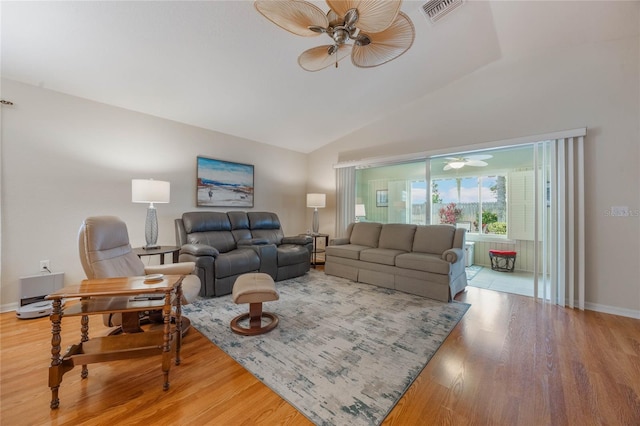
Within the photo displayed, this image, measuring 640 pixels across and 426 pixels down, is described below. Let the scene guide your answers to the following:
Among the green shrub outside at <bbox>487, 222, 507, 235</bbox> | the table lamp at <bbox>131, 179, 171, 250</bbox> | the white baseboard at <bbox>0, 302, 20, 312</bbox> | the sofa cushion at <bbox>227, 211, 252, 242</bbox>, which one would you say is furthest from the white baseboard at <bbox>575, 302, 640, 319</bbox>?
the white baseboard at <bbox>0, 302, 20, 312</bbox>

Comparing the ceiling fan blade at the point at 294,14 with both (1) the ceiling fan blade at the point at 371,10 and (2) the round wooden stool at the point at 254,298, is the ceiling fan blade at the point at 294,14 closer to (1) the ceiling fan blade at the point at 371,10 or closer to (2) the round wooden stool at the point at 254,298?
(1) the ceiling fan blade at the point at 371,10

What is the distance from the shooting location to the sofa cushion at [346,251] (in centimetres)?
387

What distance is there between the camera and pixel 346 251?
156 inches

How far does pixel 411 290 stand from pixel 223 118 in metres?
3.67

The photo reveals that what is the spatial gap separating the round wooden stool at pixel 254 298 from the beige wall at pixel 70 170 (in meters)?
2.05

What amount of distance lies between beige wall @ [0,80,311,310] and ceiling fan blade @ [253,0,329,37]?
9.18ft

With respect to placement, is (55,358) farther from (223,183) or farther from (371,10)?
(223,183)

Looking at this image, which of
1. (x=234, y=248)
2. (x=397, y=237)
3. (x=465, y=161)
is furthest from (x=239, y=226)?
(x=465, y=161)

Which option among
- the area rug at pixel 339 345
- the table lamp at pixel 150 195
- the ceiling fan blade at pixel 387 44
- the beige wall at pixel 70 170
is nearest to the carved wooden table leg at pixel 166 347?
the area rug at pixel 339 345

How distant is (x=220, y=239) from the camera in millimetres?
3703

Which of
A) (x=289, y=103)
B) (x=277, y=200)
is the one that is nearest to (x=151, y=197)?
(x=289, y=103)

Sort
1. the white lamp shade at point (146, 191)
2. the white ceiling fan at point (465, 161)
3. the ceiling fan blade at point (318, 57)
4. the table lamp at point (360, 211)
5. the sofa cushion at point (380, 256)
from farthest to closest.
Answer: the table lamp at point (360, 211) < the white ceiling fan at point (465, 161) < the sofa cushion at point (380, 256) < the white lamp shade at point (146, 191) < the ceiling fan blade at point (318, 57)

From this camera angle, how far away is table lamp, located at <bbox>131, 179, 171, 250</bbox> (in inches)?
111

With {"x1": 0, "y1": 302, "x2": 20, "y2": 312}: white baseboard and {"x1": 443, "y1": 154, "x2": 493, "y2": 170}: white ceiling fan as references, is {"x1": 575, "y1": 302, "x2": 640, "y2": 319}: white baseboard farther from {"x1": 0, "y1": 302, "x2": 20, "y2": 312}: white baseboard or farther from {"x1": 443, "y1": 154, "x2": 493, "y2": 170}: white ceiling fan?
{"x1": 0, "y1": 302, "x2": 20, "y2": 312}: white baseboard
